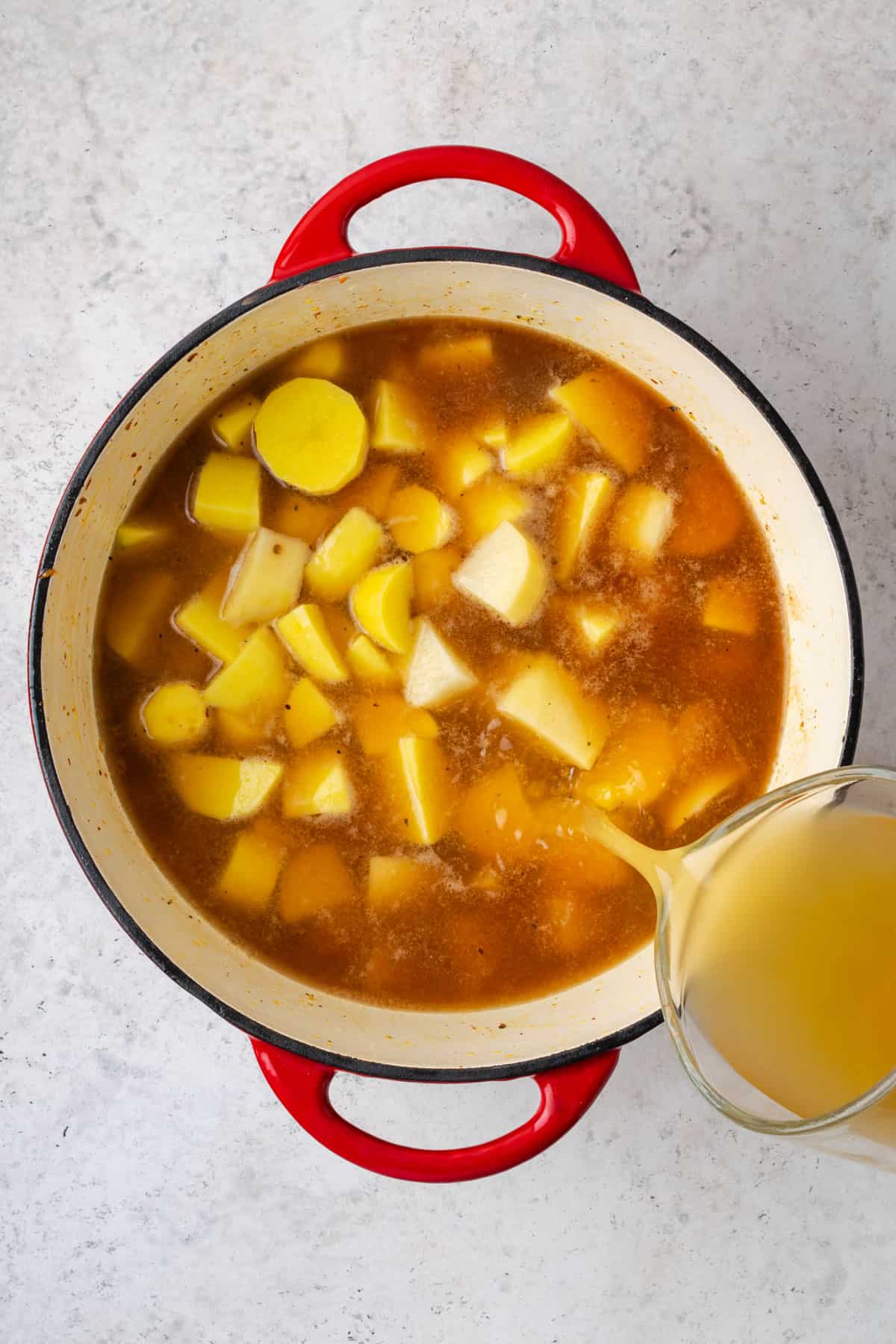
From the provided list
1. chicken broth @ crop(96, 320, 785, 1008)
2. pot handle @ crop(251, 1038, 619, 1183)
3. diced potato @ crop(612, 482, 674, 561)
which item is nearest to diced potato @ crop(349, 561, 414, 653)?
chicken broth @ crop(96, 320, 785, 1008)

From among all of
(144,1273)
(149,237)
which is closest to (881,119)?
(149,237)

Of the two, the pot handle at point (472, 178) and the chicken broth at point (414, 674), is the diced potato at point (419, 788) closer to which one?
the chicken broth at point (414, 674)

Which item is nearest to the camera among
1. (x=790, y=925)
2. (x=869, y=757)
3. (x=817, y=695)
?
(x=790, y=925)

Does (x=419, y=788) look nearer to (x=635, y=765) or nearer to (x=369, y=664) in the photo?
(x=369, y=664)

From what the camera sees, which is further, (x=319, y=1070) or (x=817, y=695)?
(x=817, y=695)

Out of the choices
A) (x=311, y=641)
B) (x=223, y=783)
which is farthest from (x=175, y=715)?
(x=311, y=641)

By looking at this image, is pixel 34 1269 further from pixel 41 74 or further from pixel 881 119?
pixel 881 119
